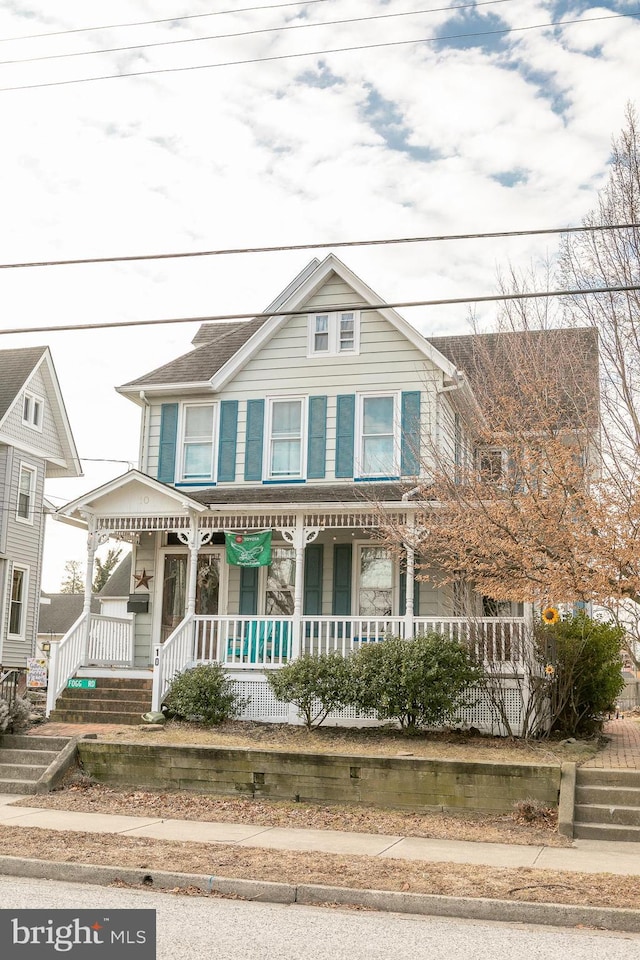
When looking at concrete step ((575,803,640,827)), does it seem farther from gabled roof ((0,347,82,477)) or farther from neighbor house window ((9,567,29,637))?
neighbor house window ((9,567,29,637))

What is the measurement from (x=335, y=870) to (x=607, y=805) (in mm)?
4127

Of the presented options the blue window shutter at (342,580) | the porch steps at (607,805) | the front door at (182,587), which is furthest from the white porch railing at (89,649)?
the porch steps at (607,805)

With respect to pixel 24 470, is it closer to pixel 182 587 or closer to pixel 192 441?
pixel 192 441

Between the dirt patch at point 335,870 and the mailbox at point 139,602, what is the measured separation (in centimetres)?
954

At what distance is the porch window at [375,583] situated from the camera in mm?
18484

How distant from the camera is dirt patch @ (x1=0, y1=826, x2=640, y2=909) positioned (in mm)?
7906

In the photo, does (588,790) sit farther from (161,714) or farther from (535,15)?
(535,15)

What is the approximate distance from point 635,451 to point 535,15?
18.3 feet

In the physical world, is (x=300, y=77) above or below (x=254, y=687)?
above

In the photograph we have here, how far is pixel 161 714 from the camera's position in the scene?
15.9 m

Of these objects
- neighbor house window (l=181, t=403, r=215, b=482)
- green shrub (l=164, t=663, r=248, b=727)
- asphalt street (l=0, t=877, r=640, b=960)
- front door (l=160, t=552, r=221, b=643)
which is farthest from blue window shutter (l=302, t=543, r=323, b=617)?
asphalt street (l=0, t=877, r=640, b=960)

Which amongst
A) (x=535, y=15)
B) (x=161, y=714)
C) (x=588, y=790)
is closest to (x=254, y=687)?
(x=161, y=714)

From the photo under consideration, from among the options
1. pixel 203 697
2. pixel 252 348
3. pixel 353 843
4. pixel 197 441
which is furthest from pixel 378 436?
pixel 353 843

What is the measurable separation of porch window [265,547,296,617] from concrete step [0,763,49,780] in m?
6.32
